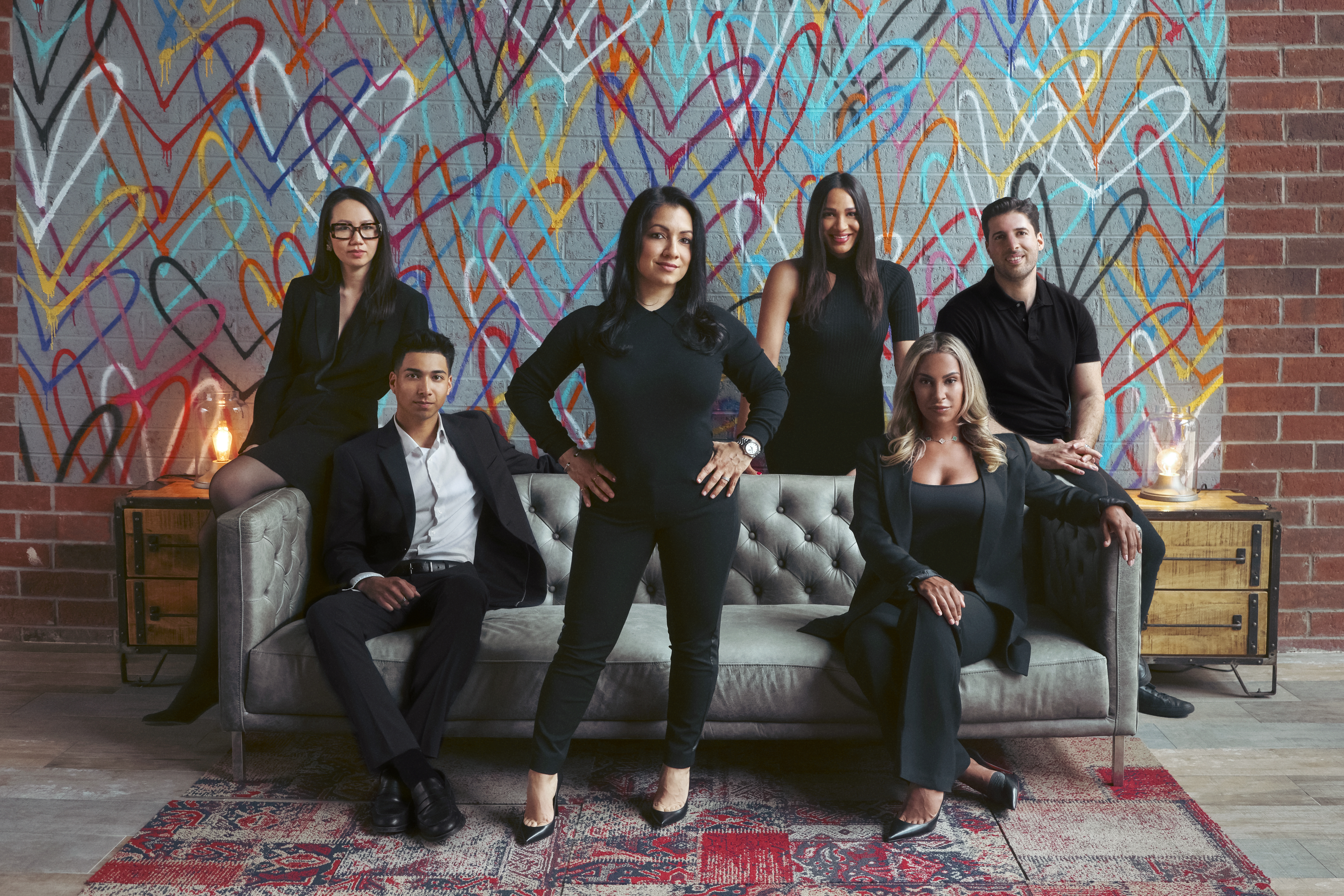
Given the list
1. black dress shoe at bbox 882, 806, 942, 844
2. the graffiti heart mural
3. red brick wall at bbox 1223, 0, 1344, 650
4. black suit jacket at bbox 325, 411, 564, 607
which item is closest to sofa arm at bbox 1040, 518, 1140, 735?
black dress shoe at bbox 882, 806, 942, 844

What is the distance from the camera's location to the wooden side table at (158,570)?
10.2 feet

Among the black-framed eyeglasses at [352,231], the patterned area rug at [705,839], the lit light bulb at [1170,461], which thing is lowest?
the patterned area rug at [705,839]

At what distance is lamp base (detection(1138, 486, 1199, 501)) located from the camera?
3145mm

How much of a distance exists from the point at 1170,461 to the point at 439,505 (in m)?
2.28

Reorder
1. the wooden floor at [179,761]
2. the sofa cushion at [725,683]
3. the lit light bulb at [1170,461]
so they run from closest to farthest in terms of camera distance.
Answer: the wooden floor at [179,761] → the sofa cushion at [725,683] → the lit light bulb at [1170,461]

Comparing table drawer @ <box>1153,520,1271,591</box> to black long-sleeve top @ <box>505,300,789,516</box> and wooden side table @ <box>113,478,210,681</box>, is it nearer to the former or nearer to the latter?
black long-sleeve top @ <box>505,300,789,516</box>

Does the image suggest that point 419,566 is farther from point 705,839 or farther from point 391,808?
point 705,839

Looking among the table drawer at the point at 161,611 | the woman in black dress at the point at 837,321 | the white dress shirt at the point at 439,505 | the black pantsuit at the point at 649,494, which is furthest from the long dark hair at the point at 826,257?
the table drawer at the point at 161,611

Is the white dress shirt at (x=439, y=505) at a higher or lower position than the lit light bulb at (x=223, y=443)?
lower

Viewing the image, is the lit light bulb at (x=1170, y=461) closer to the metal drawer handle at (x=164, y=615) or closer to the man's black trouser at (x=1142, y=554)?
the man's black trouser at (x=1142, y=554)

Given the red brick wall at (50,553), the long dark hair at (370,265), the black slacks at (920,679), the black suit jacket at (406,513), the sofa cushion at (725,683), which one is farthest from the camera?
the red brick wall at (50,553)

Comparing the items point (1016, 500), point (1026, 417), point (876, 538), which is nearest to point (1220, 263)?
point (1026, 417)

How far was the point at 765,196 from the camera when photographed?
3.32m

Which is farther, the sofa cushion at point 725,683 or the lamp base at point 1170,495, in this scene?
the lamp base at point 1170,495
